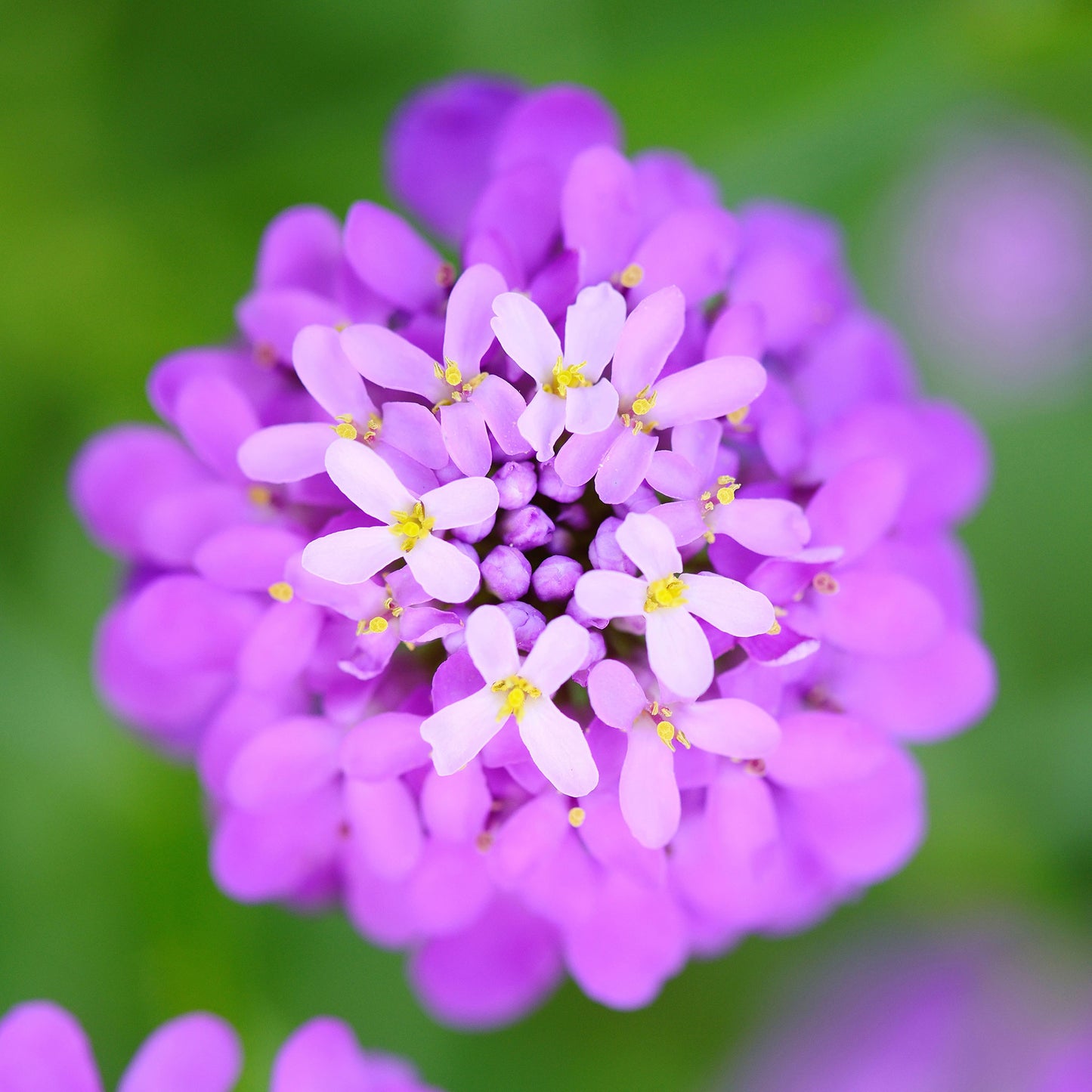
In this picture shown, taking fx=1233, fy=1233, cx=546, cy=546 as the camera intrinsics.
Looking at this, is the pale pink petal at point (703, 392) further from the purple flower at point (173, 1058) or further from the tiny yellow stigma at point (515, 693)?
the purple flower at point (173, 1058)

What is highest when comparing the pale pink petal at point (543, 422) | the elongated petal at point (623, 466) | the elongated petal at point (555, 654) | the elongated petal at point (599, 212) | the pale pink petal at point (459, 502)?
the elongated petal at point (599, 212)

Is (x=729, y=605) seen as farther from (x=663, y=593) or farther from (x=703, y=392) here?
(x=703, y=392)

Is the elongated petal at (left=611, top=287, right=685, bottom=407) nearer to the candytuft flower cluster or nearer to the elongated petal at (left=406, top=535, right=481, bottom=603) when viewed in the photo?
the candytuft flower cluster

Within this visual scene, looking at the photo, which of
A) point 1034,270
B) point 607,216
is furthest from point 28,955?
point 1034,270

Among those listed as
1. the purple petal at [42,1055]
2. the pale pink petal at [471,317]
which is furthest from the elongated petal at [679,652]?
the purple petal at [42,1055]

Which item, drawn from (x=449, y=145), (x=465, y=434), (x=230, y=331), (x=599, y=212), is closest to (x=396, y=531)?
(x=465, y=434)

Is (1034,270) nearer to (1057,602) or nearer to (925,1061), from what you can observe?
(1057,602)
